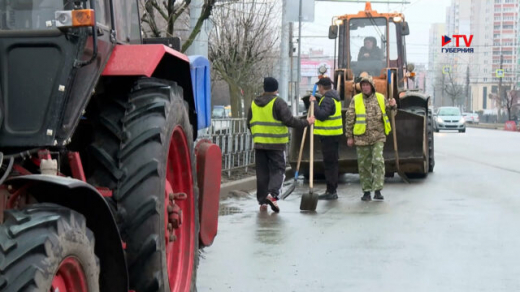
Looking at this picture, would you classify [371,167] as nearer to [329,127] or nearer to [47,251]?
[329,127]

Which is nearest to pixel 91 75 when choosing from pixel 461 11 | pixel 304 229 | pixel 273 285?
pixel 273 285

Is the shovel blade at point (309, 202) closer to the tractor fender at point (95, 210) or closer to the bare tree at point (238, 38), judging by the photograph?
the tractor fender at point (95, 210)

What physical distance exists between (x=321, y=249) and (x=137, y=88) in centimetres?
410

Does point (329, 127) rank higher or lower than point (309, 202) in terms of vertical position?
higher

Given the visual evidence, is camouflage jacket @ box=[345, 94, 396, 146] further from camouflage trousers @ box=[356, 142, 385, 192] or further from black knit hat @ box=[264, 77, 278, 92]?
black knit hat @ box=[264, 77, 278, 92]

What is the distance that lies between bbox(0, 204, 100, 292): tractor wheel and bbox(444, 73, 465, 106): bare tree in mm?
105616

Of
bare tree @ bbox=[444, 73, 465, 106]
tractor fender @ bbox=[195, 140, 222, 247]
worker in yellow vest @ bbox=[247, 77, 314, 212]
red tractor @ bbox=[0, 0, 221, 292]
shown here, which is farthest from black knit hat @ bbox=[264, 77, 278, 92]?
bare tree @ bbox=[444, 73, 465, 106]

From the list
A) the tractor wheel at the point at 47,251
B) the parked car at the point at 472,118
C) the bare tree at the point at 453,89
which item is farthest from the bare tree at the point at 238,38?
the bare tree at the point at 453,89

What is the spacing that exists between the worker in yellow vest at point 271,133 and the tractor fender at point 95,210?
25.6 ft

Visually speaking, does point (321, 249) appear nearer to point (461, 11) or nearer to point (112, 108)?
point (112, 108)

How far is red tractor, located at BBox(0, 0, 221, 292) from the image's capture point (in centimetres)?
355

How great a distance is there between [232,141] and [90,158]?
11223mm

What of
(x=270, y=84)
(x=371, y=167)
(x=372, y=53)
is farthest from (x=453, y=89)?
(x=270, y=84)

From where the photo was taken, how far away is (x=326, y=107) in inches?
524
